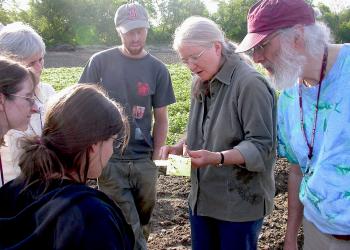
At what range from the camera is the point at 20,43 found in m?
2.94

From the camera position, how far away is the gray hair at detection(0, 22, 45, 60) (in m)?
2.91

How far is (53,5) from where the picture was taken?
150 ft

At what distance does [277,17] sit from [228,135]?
2.60ft

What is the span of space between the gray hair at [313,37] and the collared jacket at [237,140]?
0.50 metres

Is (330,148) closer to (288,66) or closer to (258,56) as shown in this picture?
(288,66)

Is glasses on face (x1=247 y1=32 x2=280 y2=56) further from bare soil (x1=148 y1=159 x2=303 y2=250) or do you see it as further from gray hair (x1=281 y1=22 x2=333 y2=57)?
bare soil (x1=148 y1=159 x2=303 y2=250)

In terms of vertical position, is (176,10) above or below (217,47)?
below

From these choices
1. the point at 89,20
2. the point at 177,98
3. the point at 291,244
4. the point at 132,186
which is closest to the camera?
the point at 291,244

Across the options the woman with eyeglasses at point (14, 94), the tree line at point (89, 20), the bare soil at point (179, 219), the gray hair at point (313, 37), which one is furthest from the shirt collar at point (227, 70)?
the tree line at point (89, 20)

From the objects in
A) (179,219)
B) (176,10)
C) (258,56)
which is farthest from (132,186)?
(176,10)

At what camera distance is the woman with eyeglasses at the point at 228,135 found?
2.74 meters

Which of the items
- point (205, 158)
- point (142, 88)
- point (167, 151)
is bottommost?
point (167, 151)

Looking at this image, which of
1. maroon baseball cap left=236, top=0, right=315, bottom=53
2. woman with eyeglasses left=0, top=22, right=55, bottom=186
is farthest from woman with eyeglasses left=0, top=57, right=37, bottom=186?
maroon baseball cap left=236, top=0, right=315, bottom=53

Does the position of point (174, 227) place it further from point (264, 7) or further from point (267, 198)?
point (264, 7)
